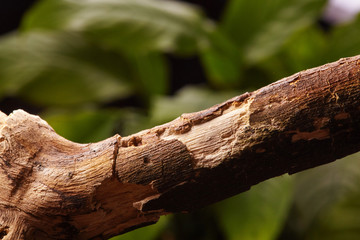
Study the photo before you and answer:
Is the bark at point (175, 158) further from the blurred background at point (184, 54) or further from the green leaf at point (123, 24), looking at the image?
the green leaf at point (123, 24)

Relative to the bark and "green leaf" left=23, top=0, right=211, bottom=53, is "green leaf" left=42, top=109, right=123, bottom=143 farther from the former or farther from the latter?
the bark

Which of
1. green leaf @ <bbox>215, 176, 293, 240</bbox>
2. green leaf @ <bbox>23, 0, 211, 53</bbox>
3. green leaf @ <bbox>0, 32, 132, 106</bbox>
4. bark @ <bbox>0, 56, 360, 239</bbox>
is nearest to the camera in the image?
bark @ <bbox>0, 56, 360, 239</bbox>

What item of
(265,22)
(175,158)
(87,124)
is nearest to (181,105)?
(87,124)

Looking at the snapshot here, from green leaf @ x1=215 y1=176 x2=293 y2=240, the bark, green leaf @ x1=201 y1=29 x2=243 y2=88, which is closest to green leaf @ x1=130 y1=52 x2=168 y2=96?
green leaf @ x1=201 y1=29 x2=243 y2=88

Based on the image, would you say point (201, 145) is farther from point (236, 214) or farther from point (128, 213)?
point (236, 214)

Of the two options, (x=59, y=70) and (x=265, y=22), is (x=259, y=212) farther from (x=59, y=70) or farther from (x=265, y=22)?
(x=59, y=70)

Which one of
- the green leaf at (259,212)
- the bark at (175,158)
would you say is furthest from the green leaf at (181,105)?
the bark at (175,158)

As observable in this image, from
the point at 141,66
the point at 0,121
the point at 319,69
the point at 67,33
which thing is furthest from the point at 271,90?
the point at 67,33
